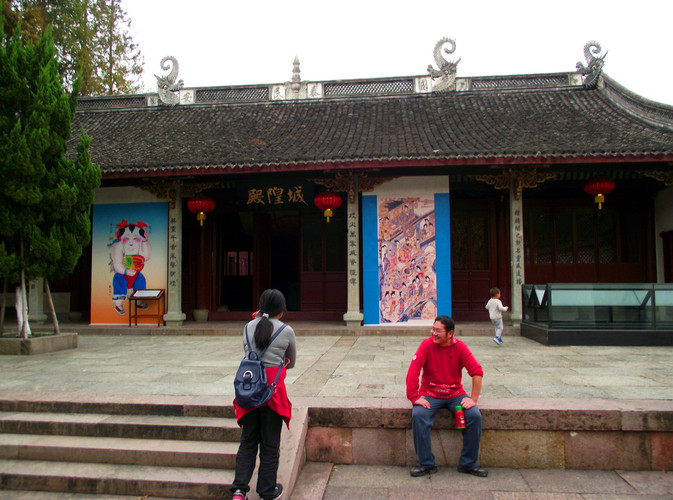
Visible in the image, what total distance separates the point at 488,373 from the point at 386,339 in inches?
138

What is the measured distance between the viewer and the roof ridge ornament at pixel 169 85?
13406mm

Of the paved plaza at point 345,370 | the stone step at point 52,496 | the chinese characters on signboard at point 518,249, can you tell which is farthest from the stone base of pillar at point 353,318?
the stone step at point 52,496

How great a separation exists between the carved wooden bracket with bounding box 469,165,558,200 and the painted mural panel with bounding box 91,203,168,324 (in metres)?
6.78

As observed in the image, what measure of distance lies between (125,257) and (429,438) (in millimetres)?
8676

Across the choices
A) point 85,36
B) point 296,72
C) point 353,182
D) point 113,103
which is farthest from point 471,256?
point 85,36

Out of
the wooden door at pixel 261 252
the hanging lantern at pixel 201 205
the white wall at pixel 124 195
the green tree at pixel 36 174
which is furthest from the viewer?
the wooden door at pixel 261 252

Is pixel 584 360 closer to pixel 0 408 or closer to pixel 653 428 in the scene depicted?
pixel 653 428

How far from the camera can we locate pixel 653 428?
3660mm

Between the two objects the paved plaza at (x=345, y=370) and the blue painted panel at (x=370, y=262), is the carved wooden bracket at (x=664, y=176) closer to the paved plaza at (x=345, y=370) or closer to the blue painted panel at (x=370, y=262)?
the paved plaza at (x=345, y=370)

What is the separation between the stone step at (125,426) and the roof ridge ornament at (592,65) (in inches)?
480

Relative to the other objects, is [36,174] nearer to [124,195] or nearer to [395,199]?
[124,195]

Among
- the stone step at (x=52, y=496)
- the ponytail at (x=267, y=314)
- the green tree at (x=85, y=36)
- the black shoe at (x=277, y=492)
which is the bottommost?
the stone step at (x=52, y=496)

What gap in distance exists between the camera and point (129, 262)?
10336mm

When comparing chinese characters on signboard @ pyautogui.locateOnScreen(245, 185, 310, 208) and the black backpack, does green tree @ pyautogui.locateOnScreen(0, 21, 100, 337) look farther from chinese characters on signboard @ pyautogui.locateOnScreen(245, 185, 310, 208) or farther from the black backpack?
the black backpack
